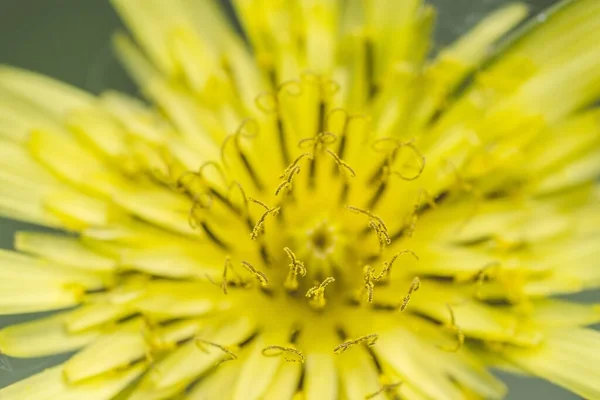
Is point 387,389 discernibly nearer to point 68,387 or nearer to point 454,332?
point 454,332

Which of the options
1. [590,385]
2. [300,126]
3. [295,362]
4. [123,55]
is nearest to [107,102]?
[123,55]

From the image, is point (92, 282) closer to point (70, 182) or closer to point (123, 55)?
point (70, 182)

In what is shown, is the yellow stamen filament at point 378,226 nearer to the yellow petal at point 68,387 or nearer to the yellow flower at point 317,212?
the yellow flower at point 317,212

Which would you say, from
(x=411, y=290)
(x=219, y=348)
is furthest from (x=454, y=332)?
(x=219, y=348)

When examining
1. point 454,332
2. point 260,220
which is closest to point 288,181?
point 260,220

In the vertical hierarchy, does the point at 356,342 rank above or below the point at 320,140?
below

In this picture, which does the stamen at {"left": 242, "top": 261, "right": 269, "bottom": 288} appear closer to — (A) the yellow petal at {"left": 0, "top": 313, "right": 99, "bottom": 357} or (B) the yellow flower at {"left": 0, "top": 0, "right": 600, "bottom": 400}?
(B) the yellow flower at {"left": 0, "top": 0, "right": 600, "bottom": 400}
